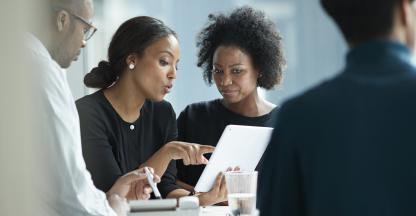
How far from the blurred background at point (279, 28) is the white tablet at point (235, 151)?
163 cm

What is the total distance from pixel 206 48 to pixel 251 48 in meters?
0.23

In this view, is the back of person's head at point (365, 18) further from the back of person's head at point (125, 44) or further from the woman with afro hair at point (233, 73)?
the woman with afro hair at point (233, 73)

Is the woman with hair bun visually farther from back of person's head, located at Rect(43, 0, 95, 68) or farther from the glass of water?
back of person's head, located at Rect(43, 0, 95, 68)

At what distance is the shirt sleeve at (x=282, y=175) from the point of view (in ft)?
3.50

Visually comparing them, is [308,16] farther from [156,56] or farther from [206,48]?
[156,56]

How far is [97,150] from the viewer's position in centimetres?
255

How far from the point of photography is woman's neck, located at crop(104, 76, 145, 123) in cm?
271

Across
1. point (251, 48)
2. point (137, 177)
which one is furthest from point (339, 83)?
point (251, 48)

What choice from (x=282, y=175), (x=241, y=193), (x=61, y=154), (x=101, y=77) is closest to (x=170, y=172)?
(x=101, y=77)

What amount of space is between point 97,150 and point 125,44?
424mm

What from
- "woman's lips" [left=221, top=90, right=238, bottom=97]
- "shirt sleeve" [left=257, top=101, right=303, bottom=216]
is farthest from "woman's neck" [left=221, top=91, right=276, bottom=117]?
"shirt sleeve" [left=257, top=101, right=303, bottom=216]

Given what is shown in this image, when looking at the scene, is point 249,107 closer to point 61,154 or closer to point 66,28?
point 66,28

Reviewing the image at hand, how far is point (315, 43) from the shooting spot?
13.8ft

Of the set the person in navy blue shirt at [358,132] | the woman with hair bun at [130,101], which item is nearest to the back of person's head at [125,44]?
the woman with hair bun at [130,101]
